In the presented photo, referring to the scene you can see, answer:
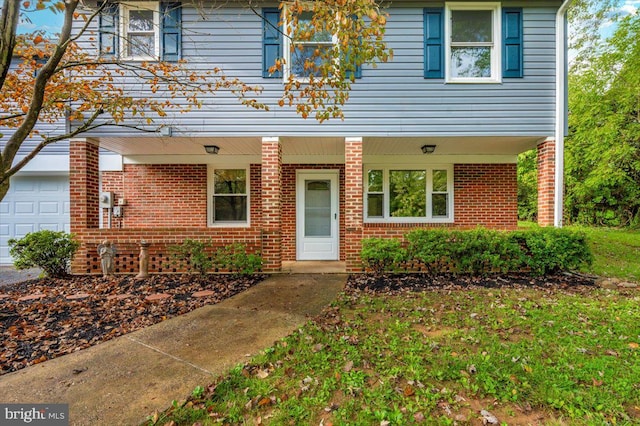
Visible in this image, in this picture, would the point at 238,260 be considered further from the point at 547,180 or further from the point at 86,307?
the point at 547,180

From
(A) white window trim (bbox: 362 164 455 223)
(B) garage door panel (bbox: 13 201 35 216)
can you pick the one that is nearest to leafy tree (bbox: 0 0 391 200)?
(B) garage door panel (bbox: 13 201 35 216)

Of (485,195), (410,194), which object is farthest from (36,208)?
(485,195)

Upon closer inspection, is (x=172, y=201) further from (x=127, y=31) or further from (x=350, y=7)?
(x=350, y=7)

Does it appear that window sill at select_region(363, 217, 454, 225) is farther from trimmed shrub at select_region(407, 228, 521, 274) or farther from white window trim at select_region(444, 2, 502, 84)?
white window trim at select_region(444, 2, 502, 84)

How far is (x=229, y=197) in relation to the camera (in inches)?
308

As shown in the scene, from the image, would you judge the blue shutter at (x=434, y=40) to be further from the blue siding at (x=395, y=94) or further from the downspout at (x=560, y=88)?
the downspout at (x=560, y=88)

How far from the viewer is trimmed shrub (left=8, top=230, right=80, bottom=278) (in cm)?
539

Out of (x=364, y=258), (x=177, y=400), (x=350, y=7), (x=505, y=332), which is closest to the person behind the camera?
(x=177, y=400)

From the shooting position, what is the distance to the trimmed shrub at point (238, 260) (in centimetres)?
566

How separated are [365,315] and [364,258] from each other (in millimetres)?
→ 2085

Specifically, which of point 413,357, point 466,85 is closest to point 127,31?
point 466,85

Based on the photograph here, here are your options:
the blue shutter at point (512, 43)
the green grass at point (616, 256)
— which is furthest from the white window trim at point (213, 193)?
the green grass at point (616, 256)

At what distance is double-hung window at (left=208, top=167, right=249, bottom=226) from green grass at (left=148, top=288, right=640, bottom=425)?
488 centimetres

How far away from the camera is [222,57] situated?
5.89m
